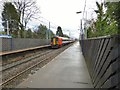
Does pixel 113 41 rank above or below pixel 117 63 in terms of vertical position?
above

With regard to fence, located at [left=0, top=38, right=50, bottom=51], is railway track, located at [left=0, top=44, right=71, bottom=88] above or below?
below

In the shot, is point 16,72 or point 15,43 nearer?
point 16,72

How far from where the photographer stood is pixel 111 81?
4312 millimetres

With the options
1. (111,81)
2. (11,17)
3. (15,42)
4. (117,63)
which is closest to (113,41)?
(117,63)

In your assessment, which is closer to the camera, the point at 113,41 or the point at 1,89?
the point at 113,41

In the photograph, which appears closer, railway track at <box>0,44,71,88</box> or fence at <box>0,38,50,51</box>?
railway track at <box>0,44,71,88</box>

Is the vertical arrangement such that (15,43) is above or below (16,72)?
above

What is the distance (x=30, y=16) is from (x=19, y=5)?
3.68 metres

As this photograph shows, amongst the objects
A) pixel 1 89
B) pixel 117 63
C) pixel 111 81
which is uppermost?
pixel 117 63

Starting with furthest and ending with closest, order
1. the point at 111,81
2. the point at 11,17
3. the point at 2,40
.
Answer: the point at 11,17
the point at 2,40
the point at 111,81

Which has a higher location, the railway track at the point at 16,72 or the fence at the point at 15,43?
the fence at the point at 15,43

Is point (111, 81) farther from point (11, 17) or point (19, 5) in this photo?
point (11, 17)

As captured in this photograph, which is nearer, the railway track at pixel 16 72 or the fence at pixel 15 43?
the railway track at pixel 16 72

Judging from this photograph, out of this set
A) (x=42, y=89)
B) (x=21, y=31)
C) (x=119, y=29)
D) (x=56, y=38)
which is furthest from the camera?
(x=21, y=31)
